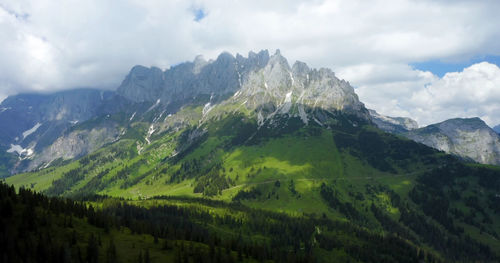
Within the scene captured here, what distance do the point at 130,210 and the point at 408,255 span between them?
176 meters

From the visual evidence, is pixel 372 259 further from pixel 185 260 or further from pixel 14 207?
pixel 14 207

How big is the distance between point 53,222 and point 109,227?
1990cm

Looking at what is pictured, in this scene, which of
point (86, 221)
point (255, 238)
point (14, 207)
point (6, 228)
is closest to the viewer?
point (6, 228)

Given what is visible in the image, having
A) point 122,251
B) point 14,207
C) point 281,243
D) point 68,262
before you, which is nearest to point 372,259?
point 281,243

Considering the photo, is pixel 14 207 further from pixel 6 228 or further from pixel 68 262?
pixel 68 262

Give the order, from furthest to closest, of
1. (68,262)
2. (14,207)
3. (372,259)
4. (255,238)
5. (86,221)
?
(255,238) < (372,259) < (86,221) < (14,207) < (68,262)

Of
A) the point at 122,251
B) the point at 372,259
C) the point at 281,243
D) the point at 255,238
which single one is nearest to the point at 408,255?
the point at 372,259

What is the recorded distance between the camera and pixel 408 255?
632ft

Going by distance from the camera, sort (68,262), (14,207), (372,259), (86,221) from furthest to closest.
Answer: (372,259)
(86,221)
(14,207)
(68,262)

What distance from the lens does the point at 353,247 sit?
188 m

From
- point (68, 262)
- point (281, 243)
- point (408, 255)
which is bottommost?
point (408, 255)

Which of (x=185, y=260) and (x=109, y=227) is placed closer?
(x=185, y=260)

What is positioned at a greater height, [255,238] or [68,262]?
→ [68,262]

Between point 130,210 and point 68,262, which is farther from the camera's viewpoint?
point 130,210
